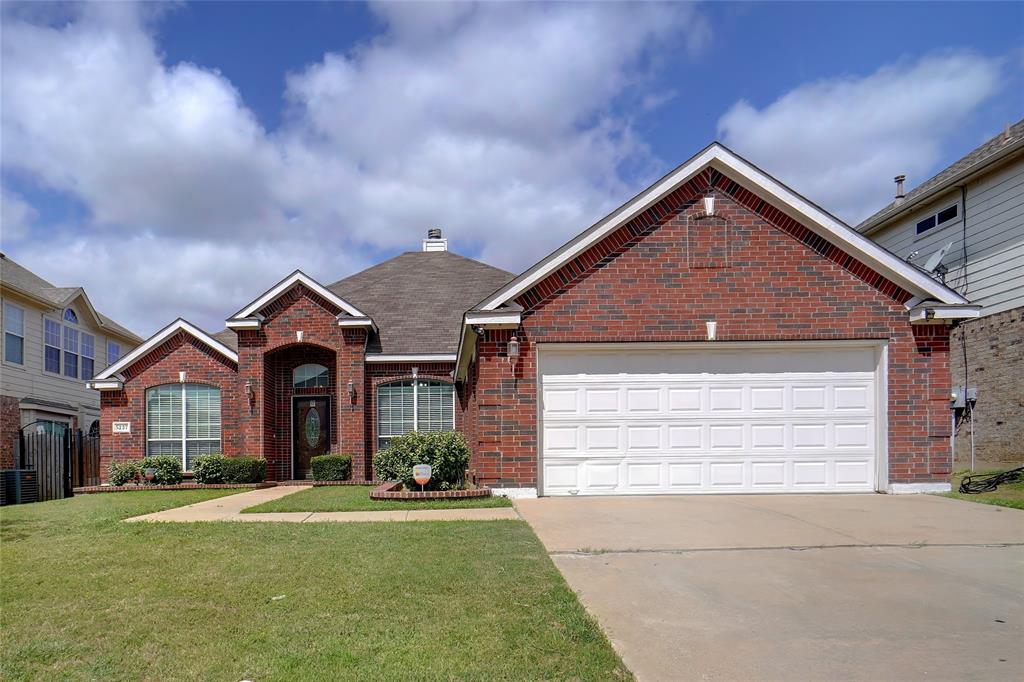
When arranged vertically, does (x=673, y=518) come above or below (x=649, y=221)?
below

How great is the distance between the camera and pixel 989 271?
16172 millimetres

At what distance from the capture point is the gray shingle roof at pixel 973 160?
16.0 meters

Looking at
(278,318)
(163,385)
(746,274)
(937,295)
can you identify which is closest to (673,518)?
(746,274)

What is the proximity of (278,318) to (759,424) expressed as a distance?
458 inches

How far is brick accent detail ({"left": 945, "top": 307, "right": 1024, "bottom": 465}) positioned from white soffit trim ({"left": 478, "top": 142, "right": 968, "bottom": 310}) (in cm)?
475

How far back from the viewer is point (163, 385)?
17.5 metres

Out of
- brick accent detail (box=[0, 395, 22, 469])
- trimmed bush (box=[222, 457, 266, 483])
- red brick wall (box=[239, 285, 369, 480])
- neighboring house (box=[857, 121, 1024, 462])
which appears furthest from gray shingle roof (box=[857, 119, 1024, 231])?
brick accent detail (box=[0, 395, 22, 469])

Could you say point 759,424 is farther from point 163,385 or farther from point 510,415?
point 163,385

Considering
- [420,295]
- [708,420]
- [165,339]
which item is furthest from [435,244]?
[708,420]

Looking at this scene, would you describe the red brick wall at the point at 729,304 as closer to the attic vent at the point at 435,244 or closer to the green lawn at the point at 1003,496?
the green lawn at the point at 1003,496

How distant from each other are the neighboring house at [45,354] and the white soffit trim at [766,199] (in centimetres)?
1524

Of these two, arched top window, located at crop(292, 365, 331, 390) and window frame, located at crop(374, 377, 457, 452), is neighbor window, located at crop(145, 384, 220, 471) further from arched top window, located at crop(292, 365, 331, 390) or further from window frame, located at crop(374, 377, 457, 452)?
window frame, located at crop(374, 377, 457, 452)

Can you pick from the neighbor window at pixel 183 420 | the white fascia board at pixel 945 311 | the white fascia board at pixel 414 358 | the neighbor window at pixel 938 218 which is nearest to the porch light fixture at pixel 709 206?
the white fascia board at pixel 945 311

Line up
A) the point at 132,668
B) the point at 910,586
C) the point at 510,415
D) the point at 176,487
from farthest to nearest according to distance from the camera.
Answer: the point at 176,487 → the point at 510,415 → the point at 910,586 → the point at 132,668
